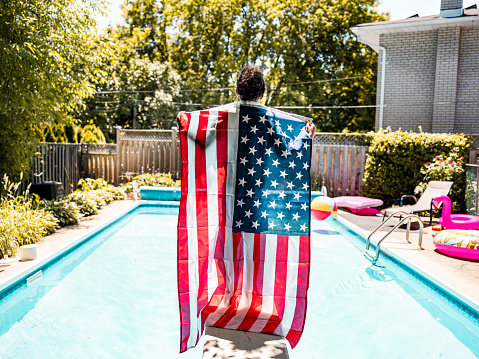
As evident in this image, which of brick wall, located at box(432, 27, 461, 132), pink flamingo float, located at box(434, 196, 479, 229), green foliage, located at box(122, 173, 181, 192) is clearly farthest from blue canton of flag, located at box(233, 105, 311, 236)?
brick wall, located at box(432, 27, 461, 132)

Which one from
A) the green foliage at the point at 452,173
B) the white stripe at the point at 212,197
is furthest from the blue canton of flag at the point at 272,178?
the green foliage at the point at 452,173

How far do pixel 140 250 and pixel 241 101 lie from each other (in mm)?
4353

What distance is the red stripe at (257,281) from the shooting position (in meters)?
2.87

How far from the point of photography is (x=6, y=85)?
21.3ft

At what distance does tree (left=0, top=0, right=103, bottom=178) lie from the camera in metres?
6.19

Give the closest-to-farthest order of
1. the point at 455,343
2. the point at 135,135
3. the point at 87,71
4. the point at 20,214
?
1. the point at 455,343
2. the point at 20,214
3. the point at 87,71
4. the point at 135,135

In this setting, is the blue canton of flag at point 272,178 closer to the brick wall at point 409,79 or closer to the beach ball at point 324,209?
the beach ball at point 324,209

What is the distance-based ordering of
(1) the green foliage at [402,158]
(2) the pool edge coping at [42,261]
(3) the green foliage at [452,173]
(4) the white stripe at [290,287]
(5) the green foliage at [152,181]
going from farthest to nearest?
(5) the green foliage at [152,181] → (1) the green foliage at [402,158] → (3) the green foliage at [452,173] → (2) the pool edge coping at [42,261] → (4) the white stripe at [290,287]

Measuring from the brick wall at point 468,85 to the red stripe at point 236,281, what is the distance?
9.88 metres

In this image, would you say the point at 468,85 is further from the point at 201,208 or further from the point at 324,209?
the point at 201,208

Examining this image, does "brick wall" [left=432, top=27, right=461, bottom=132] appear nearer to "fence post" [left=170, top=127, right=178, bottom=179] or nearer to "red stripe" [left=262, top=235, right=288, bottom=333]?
"fence post" [left=170, top=127, right=178, bottom=179]

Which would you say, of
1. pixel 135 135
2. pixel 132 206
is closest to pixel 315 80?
pixel 135 135

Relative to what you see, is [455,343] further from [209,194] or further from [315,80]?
[315,80]

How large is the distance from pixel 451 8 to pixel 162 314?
1065cm
